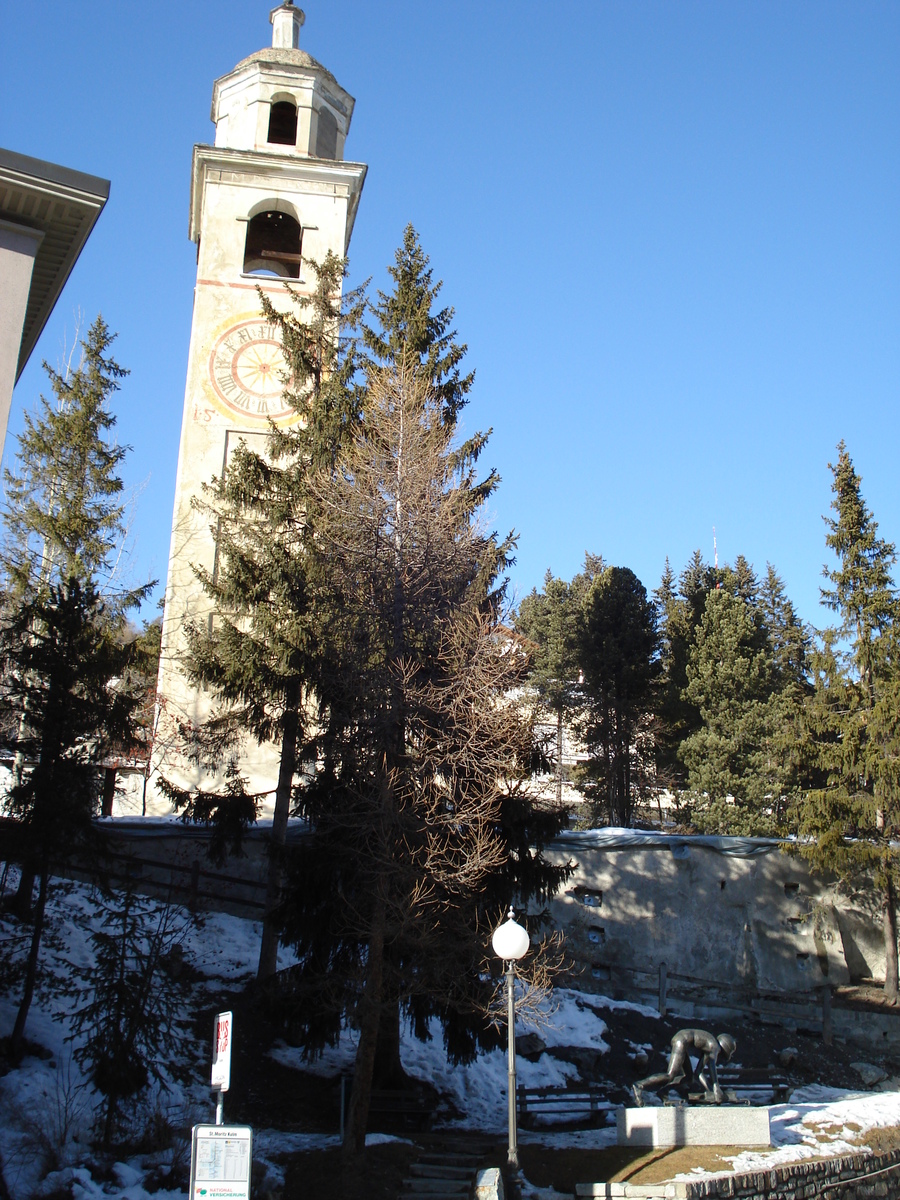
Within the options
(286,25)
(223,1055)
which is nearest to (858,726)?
(223,1055)

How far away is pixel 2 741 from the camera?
14156 mm

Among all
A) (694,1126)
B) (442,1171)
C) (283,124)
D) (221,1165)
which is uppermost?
(283,124)

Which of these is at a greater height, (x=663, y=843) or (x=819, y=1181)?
(x=663, y=843)

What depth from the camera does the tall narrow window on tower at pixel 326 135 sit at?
27828mm

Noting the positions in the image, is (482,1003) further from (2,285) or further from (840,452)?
(840,452)

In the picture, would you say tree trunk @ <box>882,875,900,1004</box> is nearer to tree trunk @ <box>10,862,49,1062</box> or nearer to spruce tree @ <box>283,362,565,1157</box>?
spruce tree @ <box>283,362,565,1157</box>

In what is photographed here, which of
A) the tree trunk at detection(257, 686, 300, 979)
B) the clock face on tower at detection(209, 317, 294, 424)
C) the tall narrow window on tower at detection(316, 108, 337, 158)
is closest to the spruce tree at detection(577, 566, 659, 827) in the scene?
the clock face on tower at detection(209, 317, 294, 424)

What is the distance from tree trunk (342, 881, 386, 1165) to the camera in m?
11.5

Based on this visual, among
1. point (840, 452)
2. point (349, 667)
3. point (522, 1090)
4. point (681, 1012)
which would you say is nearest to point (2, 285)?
→ point (349, 667)

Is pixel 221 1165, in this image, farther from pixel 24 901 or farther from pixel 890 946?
pixel 890 946

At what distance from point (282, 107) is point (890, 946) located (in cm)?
2481

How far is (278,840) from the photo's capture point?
53.5 ft

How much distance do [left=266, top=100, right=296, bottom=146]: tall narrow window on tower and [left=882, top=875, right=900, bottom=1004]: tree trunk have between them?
75.4 ft

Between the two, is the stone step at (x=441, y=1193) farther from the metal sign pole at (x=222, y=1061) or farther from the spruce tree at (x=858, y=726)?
the spruce tree at (x=858, y=726)
